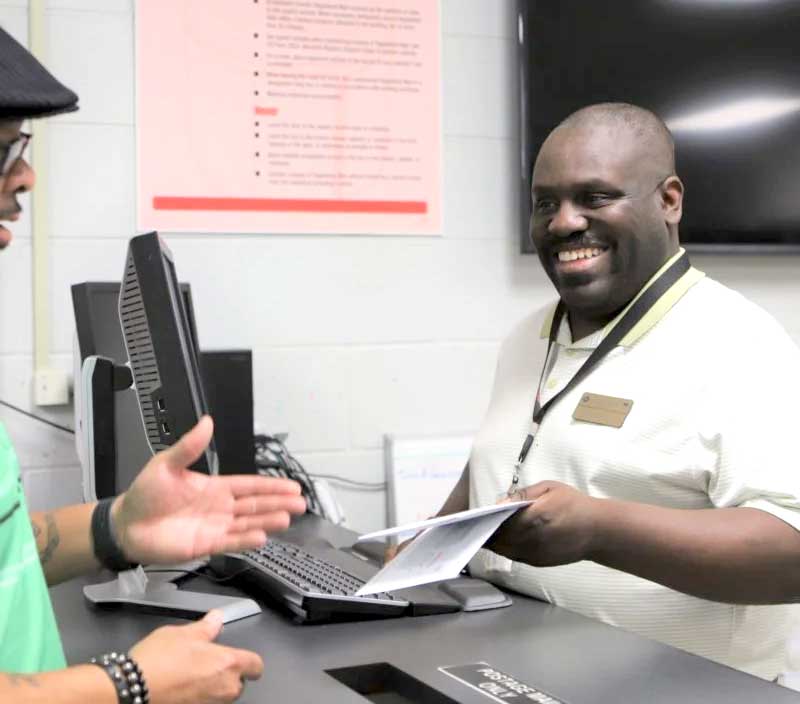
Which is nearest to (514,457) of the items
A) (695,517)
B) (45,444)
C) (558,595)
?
(558,595)

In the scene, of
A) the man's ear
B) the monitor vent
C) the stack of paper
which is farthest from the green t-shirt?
the man's ear

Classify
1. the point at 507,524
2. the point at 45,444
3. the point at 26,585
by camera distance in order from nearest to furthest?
1. the point at 26,585
2. the point at 507,524
3. the point at 45,444

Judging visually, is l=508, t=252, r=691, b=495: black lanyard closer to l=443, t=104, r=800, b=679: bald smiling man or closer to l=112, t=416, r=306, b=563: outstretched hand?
l=443, t=104, r=800, b=679: bald smiling man

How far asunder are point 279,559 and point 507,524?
16.5 inches

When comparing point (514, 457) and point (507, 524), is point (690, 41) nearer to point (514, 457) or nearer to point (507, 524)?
point (514, 457)

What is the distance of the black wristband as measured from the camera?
1087 mm

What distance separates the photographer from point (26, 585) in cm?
92

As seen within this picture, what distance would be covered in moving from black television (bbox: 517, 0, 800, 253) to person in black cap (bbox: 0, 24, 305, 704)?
5.49 feet

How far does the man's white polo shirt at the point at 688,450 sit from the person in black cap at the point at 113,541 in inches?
23.7

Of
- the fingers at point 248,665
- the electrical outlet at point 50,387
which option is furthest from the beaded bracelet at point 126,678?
the electrical outlet at point 50,387

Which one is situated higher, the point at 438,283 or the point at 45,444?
the point at 438,283

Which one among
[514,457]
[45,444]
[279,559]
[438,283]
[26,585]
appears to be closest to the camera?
A: [26,585]

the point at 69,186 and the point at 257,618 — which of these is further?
the point at 69,186

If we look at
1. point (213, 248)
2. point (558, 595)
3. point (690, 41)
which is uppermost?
point (690, 41)
